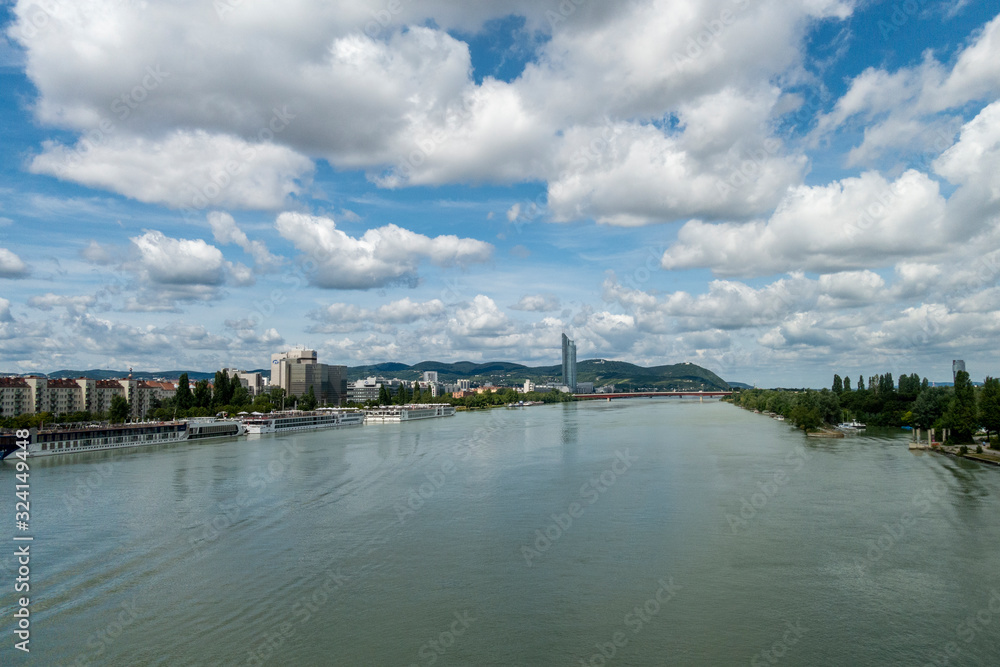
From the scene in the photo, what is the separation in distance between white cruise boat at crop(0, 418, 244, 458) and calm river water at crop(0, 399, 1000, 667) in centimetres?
762

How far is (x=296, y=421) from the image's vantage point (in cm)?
4097

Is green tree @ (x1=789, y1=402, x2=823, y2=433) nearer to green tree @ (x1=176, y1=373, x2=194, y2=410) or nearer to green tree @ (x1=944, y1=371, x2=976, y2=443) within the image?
green tree @ (x1=944, y1=371, x2=976, y2=443)

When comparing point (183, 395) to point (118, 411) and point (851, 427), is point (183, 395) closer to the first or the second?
point (118, 411)

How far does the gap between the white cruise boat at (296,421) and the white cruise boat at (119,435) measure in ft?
3.17

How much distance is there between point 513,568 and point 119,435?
26350mm

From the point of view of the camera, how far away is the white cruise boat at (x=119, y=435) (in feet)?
82.8

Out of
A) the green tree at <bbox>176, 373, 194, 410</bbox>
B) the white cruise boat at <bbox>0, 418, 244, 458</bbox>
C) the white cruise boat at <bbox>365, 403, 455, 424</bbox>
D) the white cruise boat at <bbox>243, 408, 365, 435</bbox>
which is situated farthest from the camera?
the white cruise boat at <bbox>365, 403, 455, 424</bbox>

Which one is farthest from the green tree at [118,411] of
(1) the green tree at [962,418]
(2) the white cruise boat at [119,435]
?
(1) the green tree at [962,418]

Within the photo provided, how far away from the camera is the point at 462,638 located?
7250 mm

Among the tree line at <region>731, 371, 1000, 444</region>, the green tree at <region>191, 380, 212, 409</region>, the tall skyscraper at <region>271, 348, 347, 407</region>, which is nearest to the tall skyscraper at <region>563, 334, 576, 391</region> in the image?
the tall skyscraper at <region>271, 348, 347, 407</region>

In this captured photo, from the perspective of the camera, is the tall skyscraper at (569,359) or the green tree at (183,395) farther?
the tall skyscraper at (569,359)

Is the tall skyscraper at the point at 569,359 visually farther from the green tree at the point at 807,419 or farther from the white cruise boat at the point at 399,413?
the green tree at the point at 807,419

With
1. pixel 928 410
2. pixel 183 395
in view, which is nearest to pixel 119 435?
pixel 183 395

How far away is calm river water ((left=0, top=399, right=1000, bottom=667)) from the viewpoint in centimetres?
705
